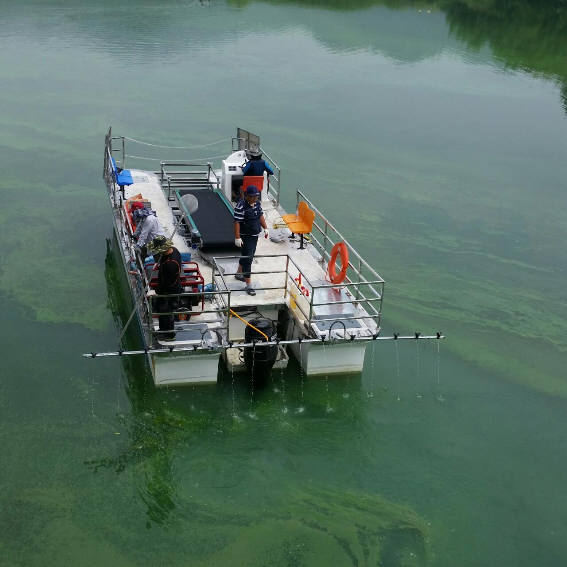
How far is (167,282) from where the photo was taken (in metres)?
8.70

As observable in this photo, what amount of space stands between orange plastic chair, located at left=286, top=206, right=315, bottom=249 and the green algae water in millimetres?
1889

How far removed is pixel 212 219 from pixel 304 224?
142 centimetres

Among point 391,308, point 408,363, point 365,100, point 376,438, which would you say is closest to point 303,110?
point 365,100

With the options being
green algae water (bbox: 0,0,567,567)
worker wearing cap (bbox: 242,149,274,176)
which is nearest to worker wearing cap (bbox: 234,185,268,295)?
green algae water (bbox: 0,0,567,567)

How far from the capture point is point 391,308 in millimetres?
11750

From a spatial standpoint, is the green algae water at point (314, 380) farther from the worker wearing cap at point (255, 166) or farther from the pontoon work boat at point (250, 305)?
the worker wearing cap at point (255, 166)

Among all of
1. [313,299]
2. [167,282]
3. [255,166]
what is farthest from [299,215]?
[167,282]

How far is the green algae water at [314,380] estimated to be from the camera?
297 inches

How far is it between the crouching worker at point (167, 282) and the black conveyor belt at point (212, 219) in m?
1.73

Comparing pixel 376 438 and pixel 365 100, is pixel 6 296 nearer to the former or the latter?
pixel 376 438


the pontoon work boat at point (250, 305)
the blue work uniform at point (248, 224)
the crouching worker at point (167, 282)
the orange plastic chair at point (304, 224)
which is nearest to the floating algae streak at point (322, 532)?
the pontoon work boat at point (250, 305)

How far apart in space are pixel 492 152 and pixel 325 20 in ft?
63.3

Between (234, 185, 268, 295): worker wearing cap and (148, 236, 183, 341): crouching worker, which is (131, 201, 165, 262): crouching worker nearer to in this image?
(148, 236, 183, 341): crouching worker

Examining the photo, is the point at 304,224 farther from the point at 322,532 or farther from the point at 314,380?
the point at 322,532
